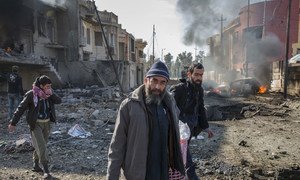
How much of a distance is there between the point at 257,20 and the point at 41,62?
3047 centimetres

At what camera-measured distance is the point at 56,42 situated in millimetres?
28812

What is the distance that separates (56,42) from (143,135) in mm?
27626

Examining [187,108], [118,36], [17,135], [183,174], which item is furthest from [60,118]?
[118,36]

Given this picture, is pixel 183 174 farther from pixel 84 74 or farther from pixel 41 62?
pixel 84 74

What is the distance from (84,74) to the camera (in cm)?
2752

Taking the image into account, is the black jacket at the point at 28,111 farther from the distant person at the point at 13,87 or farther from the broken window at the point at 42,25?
the broken window at the point at 42,25

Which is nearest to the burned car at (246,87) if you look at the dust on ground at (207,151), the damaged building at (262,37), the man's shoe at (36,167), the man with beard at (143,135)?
→ the damaged building at (262,37)

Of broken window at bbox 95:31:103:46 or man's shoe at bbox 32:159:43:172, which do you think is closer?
man's shoe at bbox 32:159:43:172

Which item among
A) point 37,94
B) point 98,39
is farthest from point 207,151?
point 98,39

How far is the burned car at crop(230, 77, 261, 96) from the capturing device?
28419mm

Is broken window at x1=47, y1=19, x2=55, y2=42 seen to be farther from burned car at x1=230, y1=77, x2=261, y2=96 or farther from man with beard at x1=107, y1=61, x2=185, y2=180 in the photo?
man with beard at x1=107, y1=61, x2=185, y2=180

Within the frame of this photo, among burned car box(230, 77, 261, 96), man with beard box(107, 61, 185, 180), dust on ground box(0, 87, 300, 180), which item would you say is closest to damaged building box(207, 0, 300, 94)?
burned car box(230, 77, 261, 96)

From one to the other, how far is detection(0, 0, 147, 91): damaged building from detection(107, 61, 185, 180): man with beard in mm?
17630

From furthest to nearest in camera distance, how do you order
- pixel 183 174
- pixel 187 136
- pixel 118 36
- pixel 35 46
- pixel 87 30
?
pixel 118 36, pixel 87 30, pixel 35 46, pixel 187 136, pixel 183 174
